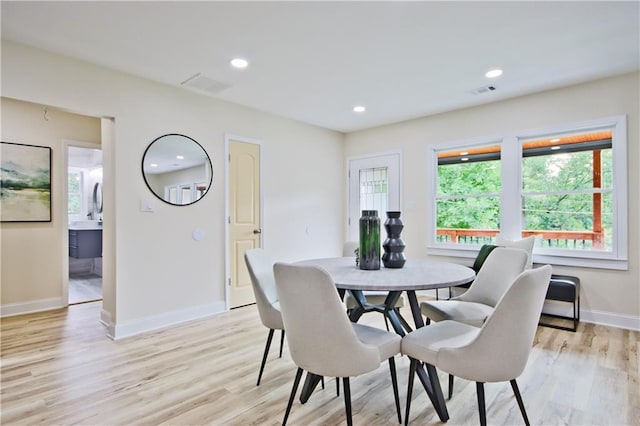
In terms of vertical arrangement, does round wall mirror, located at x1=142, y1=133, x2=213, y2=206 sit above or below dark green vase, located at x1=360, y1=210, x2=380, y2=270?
above

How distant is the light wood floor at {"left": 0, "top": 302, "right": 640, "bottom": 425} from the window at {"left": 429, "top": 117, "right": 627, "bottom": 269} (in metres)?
0.96

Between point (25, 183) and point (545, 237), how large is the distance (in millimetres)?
6051

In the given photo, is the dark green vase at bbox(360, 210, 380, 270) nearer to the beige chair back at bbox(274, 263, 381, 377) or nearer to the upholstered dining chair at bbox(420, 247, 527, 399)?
the upholstered dining chair at bbox(420, 247, 527, 399)

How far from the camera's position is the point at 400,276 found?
2123mm

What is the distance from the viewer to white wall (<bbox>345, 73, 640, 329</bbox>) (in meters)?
3.40

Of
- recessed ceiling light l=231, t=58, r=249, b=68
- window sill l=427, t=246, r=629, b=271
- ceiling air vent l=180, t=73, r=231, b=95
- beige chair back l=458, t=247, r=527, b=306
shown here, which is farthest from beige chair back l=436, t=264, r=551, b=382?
ceiling air vent l=180, t=73, r=231, b=95

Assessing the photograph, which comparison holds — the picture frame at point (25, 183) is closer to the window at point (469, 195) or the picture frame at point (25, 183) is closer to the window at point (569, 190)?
the window at point (469, 195)

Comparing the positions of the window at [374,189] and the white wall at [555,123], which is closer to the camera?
the white wall at [555,123]

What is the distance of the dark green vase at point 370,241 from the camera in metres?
2.40

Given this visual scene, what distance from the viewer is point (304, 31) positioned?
2564 mm

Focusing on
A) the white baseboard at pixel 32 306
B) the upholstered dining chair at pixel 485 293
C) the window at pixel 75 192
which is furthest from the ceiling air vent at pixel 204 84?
the window at pixel 75 192

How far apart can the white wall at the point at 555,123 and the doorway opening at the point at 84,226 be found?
4.29 meters

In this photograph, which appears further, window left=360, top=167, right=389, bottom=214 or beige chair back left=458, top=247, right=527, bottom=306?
window left=360, top=167, right=389, bottom=214


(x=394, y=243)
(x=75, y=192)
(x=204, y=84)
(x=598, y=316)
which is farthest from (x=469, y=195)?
(x=75, y=192)
